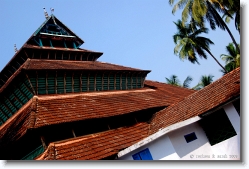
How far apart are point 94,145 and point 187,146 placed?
7.89 ft

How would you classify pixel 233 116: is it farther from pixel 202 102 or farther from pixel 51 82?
pixel 51 82

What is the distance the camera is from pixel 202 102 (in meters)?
7.07

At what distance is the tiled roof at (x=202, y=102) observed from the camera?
21.2ft

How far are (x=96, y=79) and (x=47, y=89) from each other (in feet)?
6.45

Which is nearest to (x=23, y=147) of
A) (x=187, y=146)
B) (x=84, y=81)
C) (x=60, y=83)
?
(x=60, y=83)

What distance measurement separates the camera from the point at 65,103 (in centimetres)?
739

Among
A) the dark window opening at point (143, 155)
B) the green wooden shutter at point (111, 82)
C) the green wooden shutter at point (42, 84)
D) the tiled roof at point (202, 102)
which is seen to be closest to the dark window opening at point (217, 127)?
the tiled roof at point (202, 102)

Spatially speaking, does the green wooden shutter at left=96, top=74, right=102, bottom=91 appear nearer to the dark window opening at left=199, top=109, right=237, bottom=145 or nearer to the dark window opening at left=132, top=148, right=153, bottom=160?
the dark window opening at left=132, top=148, right=153, bottom=160

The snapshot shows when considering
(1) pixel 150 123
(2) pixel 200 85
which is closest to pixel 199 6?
(1) pixel 150 123

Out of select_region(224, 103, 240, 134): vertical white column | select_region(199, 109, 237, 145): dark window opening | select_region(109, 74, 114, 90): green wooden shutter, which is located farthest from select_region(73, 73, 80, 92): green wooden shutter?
select_region(224, 103, 240, 134): vertical white column

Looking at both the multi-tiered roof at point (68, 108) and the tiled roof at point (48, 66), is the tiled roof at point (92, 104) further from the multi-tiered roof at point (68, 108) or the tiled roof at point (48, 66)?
the tiled roof at point (48, 66)

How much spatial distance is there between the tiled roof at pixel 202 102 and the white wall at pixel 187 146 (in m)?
0.37

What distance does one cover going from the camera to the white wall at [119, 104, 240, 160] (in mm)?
6055

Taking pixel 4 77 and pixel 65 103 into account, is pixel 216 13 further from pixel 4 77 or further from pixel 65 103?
pixel 4 77
